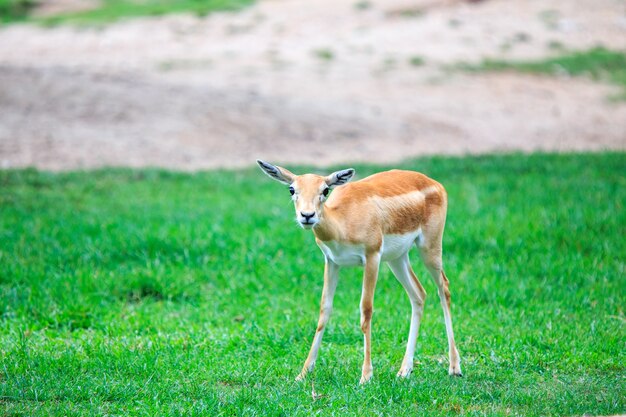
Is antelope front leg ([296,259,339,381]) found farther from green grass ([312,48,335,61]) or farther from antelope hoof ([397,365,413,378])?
green grass ([312,48,335,61])

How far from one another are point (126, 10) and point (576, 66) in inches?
472

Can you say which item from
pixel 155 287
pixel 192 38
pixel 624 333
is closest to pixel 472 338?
pixel 624 333

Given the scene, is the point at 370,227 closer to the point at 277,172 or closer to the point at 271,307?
the point at 277,172

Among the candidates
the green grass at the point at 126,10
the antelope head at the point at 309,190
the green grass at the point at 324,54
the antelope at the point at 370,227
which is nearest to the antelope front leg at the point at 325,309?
the antelope at the point at 370,227

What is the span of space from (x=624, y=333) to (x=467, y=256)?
2254mm

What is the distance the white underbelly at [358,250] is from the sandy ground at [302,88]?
802 centimetres

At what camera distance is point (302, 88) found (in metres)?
17.0

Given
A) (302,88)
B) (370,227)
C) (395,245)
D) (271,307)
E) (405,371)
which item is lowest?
(302,88)

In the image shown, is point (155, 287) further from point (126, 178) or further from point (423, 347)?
point (126, 178)

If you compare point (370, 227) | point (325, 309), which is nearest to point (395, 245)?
point (370, 227)

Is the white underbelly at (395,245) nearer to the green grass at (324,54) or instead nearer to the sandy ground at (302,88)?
the sandy ground at (302,88)

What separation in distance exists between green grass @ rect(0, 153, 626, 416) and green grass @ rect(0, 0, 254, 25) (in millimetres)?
12039

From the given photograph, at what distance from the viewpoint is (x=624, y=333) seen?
652 cm

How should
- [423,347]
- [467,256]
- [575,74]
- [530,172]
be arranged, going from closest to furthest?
[423,347], [467,256], [530,172], [575,74]
